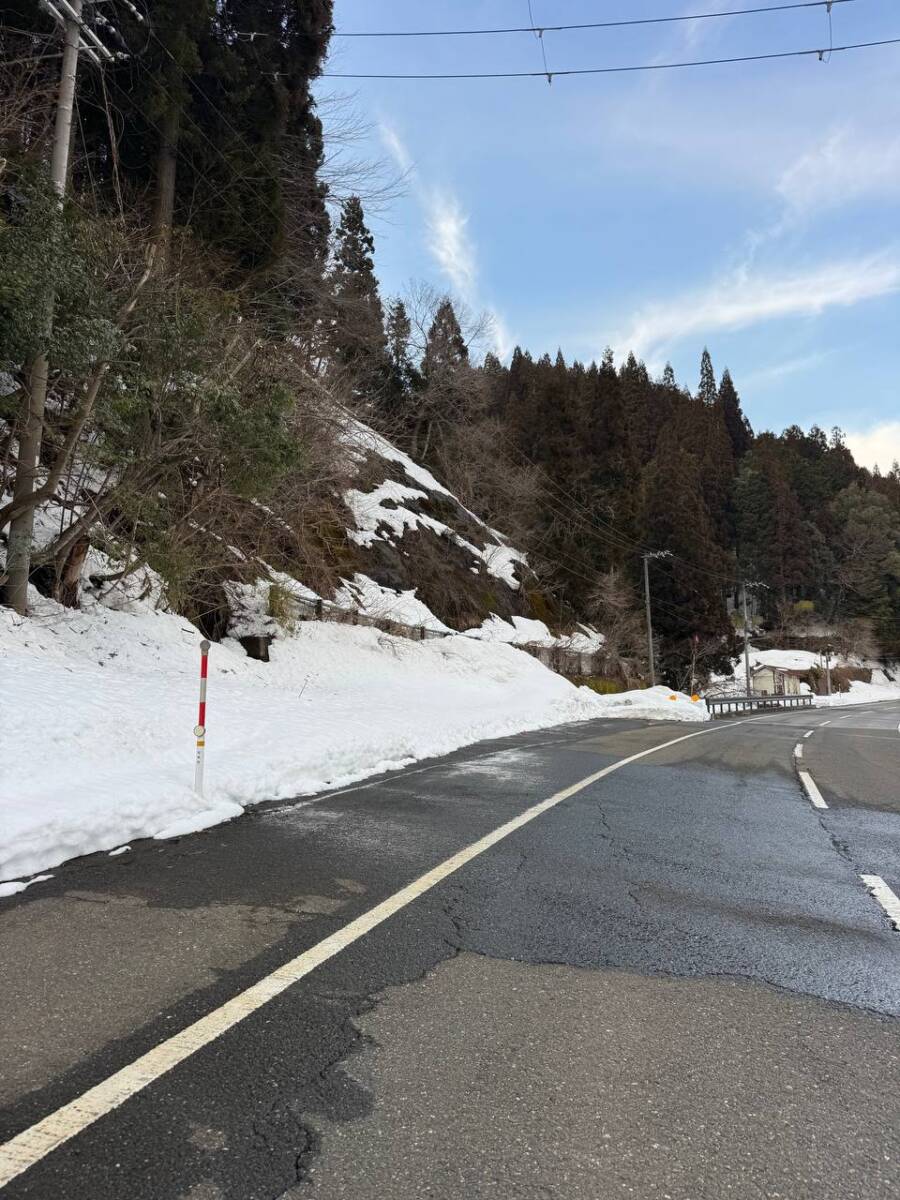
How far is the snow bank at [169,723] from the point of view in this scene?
6.12m

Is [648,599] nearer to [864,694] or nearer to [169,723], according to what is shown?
[169,723]

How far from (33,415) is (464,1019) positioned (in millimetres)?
11032

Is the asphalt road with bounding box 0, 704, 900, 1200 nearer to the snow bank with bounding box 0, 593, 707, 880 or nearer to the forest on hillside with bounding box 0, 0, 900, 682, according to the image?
the snow bank with bounding box 0, 593, 707, 880

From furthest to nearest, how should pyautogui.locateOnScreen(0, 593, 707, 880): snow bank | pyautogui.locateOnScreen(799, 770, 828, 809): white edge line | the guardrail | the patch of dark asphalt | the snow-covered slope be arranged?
the guardrail
the snow-covered slope
pyautogui.locateOnScreen(799, 770, 828, 809): white edge line
pyautogui.locateOnScreen(0, 593, 707, 880): snow bank
the patch of dark asphalt

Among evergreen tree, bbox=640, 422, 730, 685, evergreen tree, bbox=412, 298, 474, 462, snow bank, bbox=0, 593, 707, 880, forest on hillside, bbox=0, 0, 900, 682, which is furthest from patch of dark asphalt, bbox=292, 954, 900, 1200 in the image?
evergreen tree, bbox=640, 422, 730, 685

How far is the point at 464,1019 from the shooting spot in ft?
10.2

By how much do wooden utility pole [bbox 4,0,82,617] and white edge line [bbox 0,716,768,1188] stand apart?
955 cm

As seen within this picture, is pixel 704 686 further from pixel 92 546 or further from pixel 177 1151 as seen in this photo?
pixel 177 1151

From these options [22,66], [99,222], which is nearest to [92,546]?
[99,222]

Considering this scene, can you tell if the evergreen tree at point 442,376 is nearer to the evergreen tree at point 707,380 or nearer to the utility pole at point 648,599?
the utility pole at point 648,599

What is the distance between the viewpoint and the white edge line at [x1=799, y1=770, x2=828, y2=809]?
850cm

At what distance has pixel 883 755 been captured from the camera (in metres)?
14.6

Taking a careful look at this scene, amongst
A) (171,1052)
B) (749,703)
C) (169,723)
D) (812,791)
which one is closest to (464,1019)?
(171,1052)

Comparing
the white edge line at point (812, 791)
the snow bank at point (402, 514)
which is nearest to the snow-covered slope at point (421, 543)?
the snow bank at point (402, 514)
